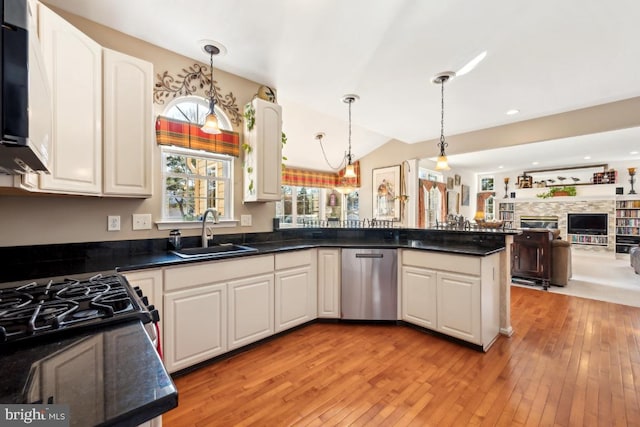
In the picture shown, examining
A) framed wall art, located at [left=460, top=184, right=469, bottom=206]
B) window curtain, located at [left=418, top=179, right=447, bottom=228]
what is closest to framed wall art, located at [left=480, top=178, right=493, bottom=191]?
framed wall art, located at [left=460, top=184, right=469, bottom=206]

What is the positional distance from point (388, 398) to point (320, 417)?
1.57ft

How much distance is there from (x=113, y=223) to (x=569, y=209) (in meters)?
10.9

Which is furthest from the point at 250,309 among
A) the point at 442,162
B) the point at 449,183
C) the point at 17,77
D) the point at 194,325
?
the point at 449,183

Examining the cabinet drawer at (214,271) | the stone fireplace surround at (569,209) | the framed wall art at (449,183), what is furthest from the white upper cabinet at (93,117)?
the stone fireplace surround at (569,209)

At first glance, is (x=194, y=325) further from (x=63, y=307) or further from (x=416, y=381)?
(x=416, y=381)

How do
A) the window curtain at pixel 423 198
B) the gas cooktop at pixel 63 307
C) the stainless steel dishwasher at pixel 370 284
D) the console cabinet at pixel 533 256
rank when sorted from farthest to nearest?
the window curtain at pixel 423 198 < the console cabinet at pixel 533 256 < the stainless steel dishwasher at pixel 370 284 < the gas cooktop at pixel 63 307

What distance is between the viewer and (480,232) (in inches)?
112

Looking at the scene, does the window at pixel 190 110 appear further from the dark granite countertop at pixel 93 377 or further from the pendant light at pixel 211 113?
the dark granite countertop at pixel 93 377

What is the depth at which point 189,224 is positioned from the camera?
8.19ft

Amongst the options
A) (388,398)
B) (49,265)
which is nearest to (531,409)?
(388,398)

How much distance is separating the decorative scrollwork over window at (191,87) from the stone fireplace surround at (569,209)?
966 cm

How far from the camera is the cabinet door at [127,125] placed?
1877mm

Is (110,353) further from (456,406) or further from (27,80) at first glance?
(456,406)

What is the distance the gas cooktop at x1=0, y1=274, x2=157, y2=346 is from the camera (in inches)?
31.9
